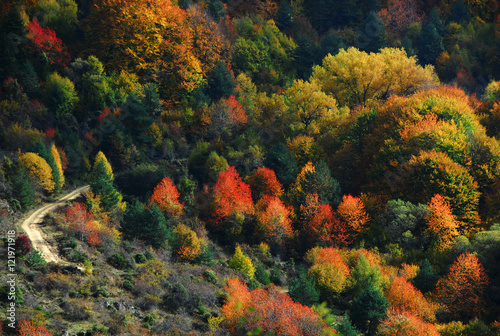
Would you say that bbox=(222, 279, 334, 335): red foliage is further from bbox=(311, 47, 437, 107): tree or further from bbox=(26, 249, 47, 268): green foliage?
bbox=(311, 47, 437, 107): tree

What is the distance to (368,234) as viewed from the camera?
68.5 meters

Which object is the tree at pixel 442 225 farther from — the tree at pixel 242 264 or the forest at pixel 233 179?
the tree at pixel 242 264

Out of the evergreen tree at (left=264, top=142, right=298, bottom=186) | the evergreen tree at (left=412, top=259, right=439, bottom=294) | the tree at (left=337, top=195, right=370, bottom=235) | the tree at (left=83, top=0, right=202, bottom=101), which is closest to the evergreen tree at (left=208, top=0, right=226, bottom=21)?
the tree at (left=83, top=0, right=202, bottom=101)

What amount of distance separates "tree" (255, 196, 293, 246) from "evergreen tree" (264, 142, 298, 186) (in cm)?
619

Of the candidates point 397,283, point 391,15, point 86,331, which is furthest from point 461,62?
point 86,331

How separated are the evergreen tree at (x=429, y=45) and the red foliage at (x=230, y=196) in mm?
57357

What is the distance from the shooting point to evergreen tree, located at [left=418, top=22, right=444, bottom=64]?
113m

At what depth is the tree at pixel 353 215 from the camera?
68562mm

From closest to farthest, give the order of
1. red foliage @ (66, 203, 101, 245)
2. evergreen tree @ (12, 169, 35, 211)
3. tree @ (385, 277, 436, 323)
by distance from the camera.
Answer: tree @ (385, 277, 436, 323), red foliage @ (66, 203, 101, 245), evergreen tree @ (12, 169, 35, 211)

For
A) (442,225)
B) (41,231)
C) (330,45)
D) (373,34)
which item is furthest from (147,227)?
(373,34)

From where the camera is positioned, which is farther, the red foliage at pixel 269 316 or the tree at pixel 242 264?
the tree at pixel 242 264

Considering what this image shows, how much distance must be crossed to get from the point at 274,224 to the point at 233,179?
7.94 m

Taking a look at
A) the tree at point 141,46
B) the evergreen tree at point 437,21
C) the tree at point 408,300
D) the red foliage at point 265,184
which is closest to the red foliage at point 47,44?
the tree at point 141,46

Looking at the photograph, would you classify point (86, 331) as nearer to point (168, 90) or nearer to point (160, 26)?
point (168, 90)
